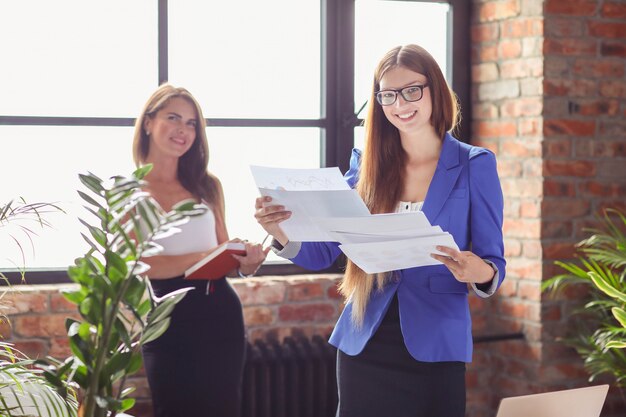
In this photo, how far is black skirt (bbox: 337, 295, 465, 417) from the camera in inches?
78.8

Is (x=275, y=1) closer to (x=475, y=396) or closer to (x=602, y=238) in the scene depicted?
(x=602, y=238)

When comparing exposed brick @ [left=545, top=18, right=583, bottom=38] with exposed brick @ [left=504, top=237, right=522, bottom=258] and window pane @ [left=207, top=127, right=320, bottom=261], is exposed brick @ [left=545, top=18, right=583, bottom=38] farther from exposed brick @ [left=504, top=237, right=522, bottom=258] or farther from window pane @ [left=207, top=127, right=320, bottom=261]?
window pane @ [left=207, top=127, right=320, bottom=261]

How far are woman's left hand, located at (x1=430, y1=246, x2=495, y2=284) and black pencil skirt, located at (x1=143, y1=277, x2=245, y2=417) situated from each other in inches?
44.1

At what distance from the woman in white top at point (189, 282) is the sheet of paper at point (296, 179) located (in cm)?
76

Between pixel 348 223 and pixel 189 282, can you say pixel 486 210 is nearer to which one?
pixel 348 223

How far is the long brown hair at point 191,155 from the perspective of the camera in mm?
2924

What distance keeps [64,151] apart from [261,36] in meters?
0.95

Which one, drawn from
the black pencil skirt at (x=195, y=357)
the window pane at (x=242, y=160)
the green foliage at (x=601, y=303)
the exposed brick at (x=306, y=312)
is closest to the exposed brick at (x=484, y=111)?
the green foliage at (x=601, y=303)

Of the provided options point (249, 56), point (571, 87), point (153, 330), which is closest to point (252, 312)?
point (249, 56)

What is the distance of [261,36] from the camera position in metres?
3.64

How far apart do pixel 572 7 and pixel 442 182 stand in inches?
74.6

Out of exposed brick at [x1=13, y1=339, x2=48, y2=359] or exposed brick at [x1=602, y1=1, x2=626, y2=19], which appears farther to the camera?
exposed brick at [x1=602, y1=1, x2=626, y2=19]

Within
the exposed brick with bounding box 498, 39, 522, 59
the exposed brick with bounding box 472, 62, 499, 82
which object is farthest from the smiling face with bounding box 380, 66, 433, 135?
the exposed brick with bounding box 472, 62, 499, 82

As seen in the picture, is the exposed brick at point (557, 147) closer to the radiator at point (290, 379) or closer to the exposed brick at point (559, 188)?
the exposed brick at point (559, 188)
